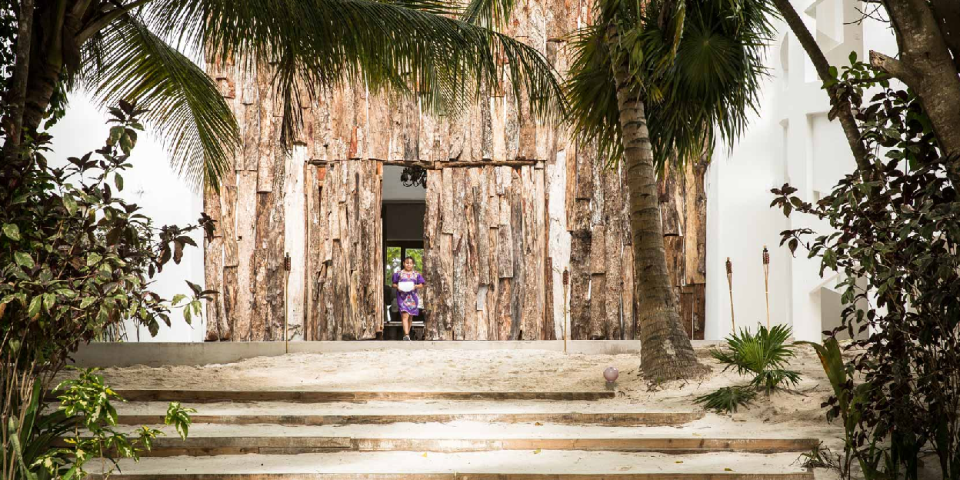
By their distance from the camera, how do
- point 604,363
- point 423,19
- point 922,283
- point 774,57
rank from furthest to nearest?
point 774,57
point 604,363
point 423,19
point 922,283

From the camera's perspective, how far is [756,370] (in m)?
5.00

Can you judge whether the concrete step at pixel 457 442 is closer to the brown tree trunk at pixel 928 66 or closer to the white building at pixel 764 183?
the brown tree trunk at pixel 928 66

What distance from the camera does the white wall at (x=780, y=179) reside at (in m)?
7.48

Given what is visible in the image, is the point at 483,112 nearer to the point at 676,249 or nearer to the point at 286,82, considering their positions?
the point at 676,249

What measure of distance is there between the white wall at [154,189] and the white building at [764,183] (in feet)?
0.04

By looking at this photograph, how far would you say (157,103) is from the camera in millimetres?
6062

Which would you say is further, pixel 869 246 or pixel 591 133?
pixel 591 133

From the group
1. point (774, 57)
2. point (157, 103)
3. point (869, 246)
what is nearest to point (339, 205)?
point (157, 103)

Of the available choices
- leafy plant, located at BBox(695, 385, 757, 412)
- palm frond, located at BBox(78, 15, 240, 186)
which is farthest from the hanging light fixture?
leafy plant, located at BBox(695, 385, 757, 412)

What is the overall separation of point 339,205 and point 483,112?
1971 mm

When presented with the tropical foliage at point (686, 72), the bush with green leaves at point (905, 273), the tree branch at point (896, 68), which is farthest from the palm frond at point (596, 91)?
the tree branch at point (896, 68)

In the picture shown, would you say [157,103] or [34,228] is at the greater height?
[157,103]

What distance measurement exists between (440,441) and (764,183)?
6.14 meters

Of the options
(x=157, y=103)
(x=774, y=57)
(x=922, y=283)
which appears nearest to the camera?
(x=922, y=283)
